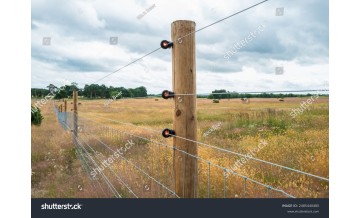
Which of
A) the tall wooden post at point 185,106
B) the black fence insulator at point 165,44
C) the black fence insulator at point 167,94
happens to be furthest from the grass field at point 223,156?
the black fence insulator at point 165,44

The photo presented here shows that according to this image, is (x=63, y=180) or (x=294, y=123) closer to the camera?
Answer: (x=63, y=180)

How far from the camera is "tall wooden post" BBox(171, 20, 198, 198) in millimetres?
2736

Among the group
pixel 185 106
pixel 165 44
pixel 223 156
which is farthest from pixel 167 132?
pixel 223 156

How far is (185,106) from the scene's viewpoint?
2740 millimetres

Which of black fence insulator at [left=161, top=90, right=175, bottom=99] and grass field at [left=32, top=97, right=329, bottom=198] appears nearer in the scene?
black fence insulator at [left=161, top=90, right=175, bottom=99]

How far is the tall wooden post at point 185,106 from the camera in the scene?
274cm

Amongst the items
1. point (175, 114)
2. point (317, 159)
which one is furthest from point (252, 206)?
point (317, 159)

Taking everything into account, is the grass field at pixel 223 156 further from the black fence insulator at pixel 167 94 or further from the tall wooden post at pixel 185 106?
the black fence insulator at pixel 167 94

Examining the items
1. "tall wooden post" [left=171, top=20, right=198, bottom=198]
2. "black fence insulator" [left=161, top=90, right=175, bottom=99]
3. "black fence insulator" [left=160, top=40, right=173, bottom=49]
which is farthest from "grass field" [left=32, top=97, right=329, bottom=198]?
"black fence insulator" [left=160, top=40, right=173, bottom=49]

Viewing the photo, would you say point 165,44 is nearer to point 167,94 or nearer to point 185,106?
point 167,94

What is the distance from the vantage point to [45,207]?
10.8 feet

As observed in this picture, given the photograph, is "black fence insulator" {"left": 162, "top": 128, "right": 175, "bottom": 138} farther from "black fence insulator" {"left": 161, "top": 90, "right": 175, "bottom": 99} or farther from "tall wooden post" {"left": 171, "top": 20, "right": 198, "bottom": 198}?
"black fence insulator" {"left": 161, "top": 90, "right": 175, "bottom": 99}

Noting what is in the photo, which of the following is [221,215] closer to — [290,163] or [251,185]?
[251,185]

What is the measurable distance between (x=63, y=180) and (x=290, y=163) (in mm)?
4904
